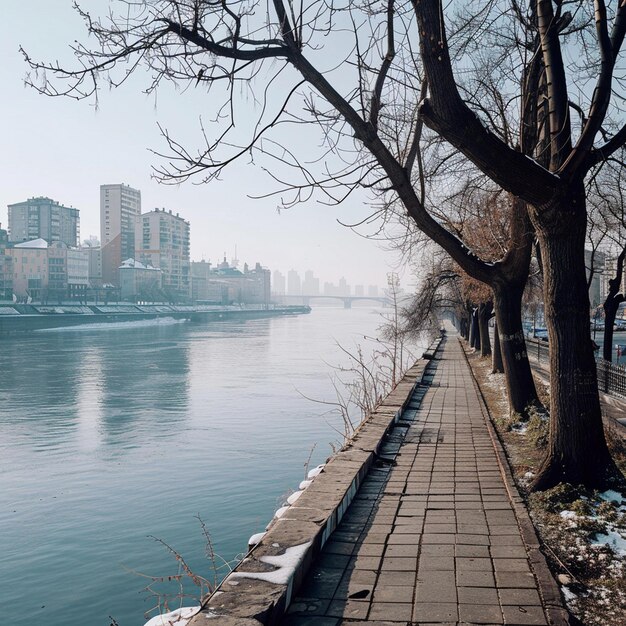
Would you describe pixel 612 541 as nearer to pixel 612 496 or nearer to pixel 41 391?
pixel 612 496

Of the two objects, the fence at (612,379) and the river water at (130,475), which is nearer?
the river water at (130,475)

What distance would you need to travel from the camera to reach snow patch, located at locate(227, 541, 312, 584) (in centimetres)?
389

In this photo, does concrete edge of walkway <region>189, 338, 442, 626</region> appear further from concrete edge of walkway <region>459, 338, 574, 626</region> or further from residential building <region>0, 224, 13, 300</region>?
residential building <region>0, 224, 13, 300</region>

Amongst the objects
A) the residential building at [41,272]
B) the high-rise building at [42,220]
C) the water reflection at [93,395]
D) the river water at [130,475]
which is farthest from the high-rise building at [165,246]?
the river water at [130,475]

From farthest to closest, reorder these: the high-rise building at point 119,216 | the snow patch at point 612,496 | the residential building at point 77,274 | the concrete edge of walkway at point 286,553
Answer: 1. the high-rise building at point 119,216
2. the residential building at point 77,274
3. the snow patch at point 612,496
4. the concrete edge of walkway at point 286,553

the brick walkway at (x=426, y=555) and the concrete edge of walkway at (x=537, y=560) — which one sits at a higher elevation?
the concrete edge of walkway at (x=537, y=560)

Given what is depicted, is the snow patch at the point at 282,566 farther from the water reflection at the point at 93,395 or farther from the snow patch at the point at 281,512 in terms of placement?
the water reflection at the point at 93,395

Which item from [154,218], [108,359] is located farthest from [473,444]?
[154,218]

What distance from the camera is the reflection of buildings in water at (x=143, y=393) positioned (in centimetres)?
1931

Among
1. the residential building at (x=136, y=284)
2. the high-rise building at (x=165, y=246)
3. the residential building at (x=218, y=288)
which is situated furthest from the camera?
the residential building at (x=218, y=288)

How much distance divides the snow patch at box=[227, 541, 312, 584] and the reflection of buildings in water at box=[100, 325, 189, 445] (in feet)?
45.0

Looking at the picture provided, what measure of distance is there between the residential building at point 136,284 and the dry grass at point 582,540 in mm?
119926

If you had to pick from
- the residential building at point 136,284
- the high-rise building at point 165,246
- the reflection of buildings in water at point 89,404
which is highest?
the high-rise building at point 165,246

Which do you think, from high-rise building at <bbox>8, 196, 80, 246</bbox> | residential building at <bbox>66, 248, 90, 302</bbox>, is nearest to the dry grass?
residential building at <bbox>66, 248, 90, 302</bbox>
